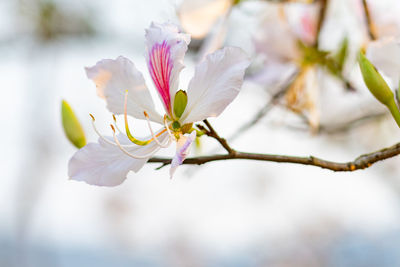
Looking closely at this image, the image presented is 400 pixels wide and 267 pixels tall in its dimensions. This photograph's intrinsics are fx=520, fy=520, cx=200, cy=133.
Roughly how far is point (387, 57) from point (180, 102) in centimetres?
21

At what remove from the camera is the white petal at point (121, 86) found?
1.64ft

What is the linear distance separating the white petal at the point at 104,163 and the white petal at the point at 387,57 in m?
0.23

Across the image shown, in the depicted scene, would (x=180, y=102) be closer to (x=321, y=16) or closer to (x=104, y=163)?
(x=104, y=163)

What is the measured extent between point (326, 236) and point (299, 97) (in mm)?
4255

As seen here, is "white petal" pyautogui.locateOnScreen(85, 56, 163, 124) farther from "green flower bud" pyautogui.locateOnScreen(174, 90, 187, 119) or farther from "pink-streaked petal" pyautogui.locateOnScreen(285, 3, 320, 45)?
"pink-streaked petal" pyautogui.locateOnScreen(285, 3, 320, 45)

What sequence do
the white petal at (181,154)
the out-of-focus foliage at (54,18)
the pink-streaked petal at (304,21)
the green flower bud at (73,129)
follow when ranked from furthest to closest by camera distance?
the out-of-focus foliage at (54,18) < the pink-streaked petal at (304,21) < the green flower bud at (73,129) < the white petal at (181,154)

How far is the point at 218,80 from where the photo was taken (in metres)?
0.46

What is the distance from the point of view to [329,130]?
1.09m

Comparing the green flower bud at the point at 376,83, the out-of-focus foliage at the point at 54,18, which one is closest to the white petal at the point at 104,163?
the green flower bud at the point at 376,83

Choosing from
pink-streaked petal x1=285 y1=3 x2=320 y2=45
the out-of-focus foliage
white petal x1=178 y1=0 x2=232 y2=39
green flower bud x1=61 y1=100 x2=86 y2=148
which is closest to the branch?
green flower bud x1=61 y1=100 x2=86 y2=148

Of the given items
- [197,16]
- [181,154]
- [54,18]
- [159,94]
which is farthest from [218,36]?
[54,18]

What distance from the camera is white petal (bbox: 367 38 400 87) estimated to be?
503 millimetres

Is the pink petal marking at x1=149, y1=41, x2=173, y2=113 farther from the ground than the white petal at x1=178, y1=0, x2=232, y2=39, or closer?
farther from the ground

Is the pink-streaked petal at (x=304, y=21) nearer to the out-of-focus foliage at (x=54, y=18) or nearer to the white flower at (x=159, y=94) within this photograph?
the white flower at (x=159, y=94)
